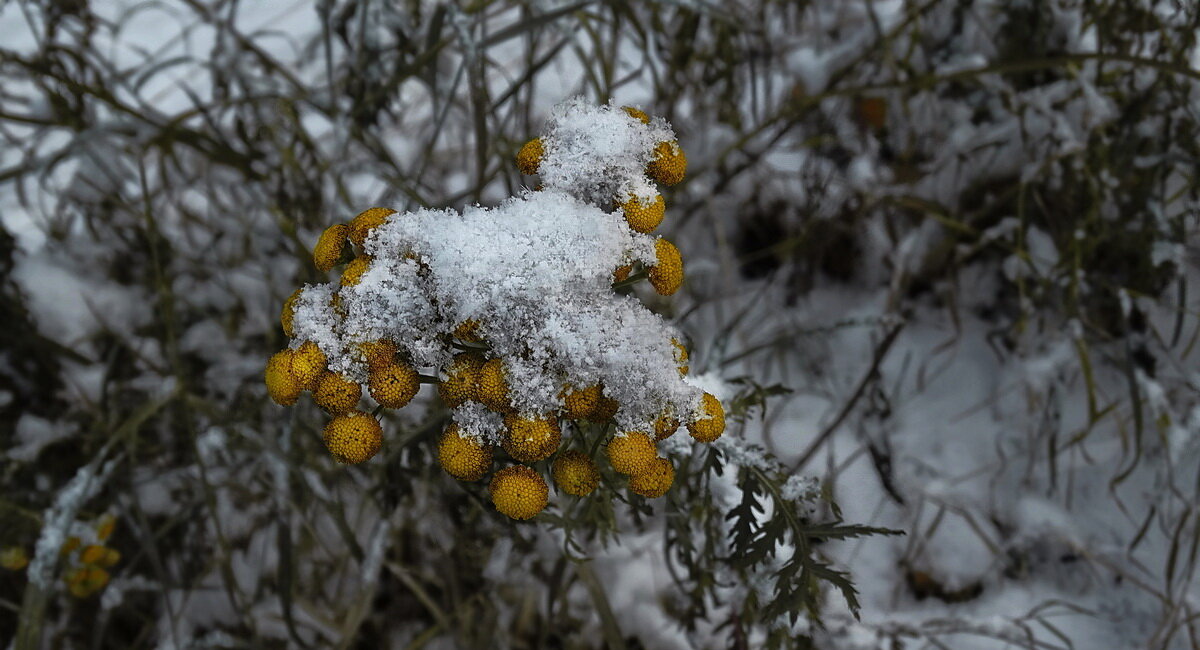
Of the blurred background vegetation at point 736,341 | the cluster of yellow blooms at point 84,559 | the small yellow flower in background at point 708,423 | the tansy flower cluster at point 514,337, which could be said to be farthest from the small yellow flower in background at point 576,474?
the cluster of yellow blooms at point 84,559

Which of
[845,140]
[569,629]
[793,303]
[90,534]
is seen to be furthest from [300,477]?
[845,140]

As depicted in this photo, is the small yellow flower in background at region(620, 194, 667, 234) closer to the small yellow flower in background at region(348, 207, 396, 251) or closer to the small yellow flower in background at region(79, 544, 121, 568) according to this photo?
the small yellow flower in background at region(348, 207, 396, 251)

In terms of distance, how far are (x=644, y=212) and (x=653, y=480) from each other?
0.28 metres

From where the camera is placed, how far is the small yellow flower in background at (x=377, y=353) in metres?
0.87

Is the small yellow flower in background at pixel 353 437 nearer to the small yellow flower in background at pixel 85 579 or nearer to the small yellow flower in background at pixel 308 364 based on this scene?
the small yellow flower in background at pixel 308 364

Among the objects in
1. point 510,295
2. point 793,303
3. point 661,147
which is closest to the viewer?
point 510,295

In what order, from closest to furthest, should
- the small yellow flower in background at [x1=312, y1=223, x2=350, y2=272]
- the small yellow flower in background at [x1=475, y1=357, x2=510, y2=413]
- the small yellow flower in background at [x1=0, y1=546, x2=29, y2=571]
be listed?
the small yellow flower in background at [x1=475, y1=357, x2=510, y2=413], the small yellow flower in background at [x1=312, y1=223, x2=350, y2=272], the small yellow flower in background at [x1=0, y1=546, x2=29, y2=571]

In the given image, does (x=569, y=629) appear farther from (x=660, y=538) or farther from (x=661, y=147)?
(x=661, y=147)

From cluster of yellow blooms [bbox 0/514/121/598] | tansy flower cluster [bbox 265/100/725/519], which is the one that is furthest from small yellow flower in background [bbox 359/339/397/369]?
cluster of yellow blooms [bbox 0/514/121/598]

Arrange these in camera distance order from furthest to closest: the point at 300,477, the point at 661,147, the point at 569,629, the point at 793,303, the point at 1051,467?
the point at 793,303 → the point at 569,629 → the point at 1051,467 → the point at 300,477 → the point at 661,147

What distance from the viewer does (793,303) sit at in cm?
244

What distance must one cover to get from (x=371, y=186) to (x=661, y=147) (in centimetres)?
215

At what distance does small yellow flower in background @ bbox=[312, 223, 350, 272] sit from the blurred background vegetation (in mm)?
546

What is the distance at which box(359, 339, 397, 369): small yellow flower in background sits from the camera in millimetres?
869
